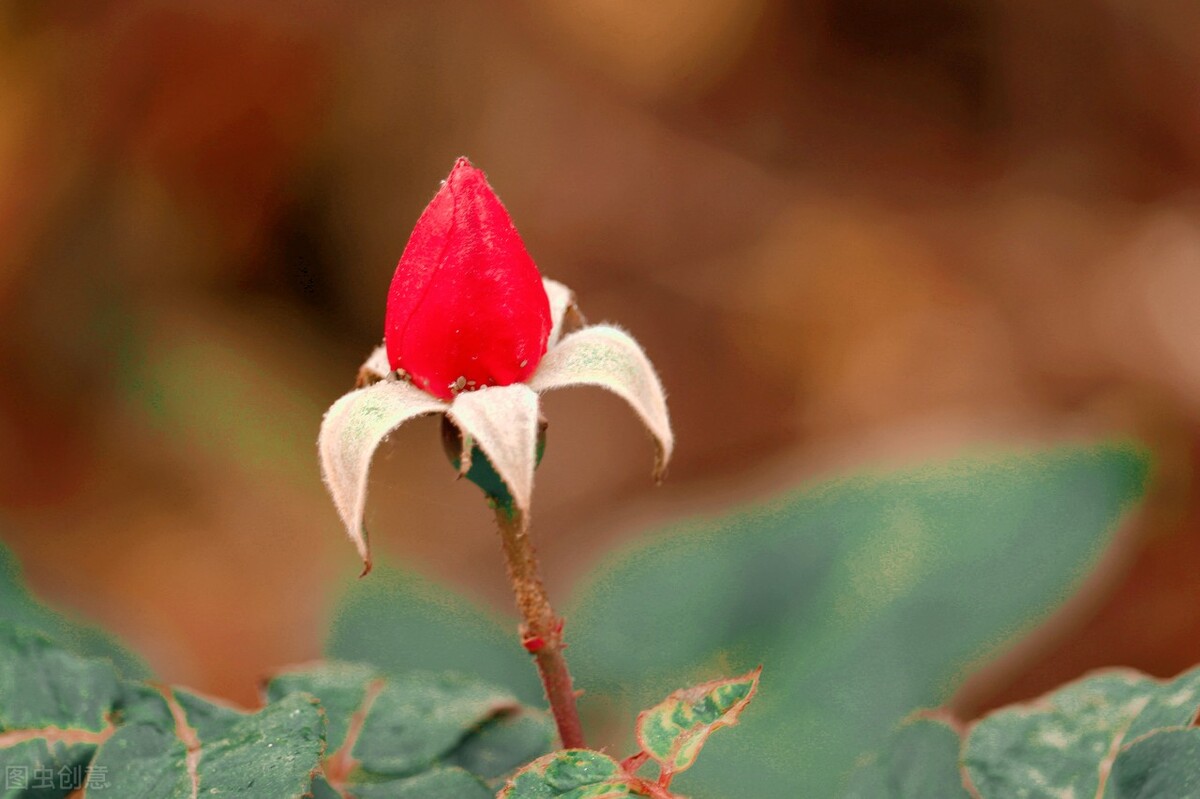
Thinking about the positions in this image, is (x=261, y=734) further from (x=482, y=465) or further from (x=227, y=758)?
(x=482, y=465)

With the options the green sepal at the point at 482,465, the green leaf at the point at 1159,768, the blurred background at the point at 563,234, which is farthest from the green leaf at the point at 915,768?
the blurred background at the point at 563,234

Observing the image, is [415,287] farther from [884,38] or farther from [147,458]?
[884,38]

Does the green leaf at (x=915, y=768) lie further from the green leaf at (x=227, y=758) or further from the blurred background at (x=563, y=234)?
the blurred background at (x=563, y=234)

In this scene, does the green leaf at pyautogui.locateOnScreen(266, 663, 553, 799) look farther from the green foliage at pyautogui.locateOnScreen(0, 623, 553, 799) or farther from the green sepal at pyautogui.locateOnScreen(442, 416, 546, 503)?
the green sepal at pyautogui.locateOnScreen(442, 416, 546, 503)

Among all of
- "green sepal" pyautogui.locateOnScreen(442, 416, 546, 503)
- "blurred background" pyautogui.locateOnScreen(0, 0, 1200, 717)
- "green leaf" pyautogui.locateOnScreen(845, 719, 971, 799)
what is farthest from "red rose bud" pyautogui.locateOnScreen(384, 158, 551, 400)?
"blurred background" pyautogui.locateOnScreen(0, 0, 1200, 717)

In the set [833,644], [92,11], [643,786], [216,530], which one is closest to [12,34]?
[92,11]

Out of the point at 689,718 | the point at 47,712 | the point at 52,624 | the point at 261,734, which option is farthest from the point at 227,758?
the point at 52,624
